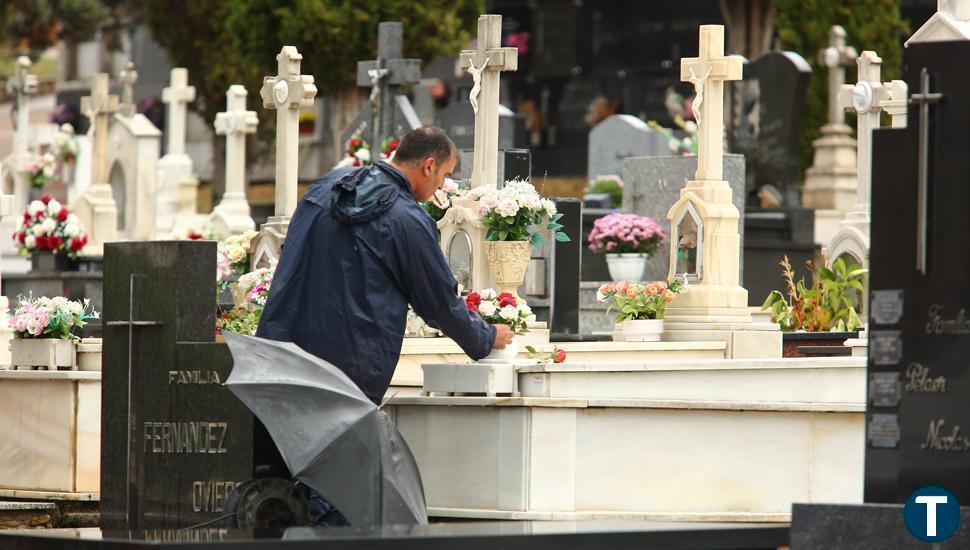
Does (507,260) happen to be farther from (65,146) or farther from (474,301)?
(65,146)

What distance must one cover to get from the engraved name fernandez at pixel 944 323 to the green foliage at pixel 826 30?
675 inches

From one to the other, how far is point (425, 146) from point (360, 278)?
55cm

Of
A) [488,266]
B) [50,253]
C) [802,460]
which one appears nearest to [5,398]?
[488,266]

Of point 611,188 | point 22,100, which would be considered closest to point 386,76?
point 611,188

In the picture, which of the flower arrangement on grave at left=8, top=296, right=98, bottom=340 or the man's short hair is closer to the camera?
the man's short hair

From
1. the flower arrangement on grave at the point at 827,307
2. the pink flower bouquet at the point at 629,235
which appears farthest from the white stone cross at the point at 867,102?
the pink flower bouquet at the point at 629,235

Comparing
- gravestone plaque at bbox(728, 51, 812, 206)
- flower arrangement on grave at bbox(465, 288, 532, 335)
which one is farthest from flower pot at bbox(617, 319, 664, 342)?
gravestone plaque at bbox(728, 51, 812, 206)

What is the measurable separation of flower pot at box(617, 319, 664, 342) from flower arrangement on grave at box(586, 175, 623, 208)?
885cm

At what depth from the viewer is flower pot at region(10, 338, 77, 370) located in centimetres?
925

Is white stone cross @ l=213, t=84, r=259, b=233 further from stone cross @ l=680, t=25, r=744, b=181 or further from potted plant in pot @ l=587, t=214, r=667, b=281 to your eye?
stone cross @ l=680, t=25, r=744, b=181

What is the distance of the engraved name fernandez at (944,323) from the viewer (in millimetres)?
5766

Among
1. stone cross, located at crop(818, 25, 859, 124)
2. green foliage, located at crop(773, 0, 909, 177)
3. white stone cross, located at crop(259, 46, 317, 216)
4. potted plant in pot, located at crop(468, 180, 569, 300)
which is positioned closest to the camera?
potted plant in pot, located at crop(468, 180, 569, 300)

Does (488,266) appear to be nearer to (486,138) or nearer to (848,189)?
(486,138)

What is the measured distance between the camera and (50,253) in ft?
52.8
